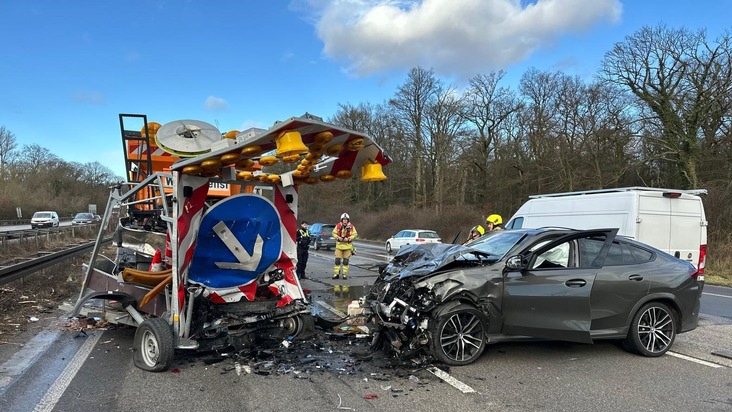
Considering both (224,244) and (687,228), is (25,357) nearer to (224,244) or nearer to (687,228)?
(224,244)

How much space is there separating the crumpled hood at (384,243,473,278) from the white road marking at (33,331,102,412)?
350 centimetres

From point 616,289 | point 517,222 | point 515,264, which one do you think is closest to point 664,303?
point 616,289

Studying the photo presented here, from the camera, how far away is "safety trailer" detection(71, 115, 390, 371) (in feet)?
15.8

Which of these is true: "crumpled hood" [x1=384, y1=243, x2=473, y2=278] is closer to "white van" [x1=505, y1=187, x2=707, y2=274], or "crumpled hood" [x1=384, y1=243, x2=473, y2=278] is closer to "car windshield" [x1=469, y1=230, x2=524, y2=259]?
"car windshield" [x1=469, y1=230, x2=524, y2=259]

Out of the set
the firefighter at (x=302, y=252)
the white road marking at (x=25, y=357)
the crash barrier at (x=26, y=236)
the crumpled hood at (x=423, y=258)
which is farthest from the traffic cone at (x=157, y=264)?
the crash barrier at (x=26, y=236)

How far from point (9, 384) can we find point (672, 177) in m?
29.6

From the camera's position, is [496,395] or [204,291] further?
[204,291]

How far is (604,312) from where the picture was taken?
543cm

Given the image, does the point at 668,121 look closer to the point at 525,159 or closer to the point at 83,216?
the point at 525,159

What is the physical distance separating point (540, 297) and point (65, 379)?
487cm

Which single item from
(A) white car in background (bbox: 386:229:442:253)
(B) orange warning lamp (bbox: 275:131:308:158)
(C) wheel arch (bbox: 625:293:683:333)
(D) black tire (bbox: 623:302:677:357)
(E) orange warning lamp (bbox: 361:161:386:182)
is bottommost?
(A) white car in background (bbox: 386:229:442:253)

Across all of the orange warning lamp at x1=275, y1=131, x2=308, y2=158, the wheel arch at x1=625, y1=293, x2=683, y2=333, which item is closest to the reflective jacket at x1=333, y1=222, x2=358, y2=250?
the wheel arch at x1=625, y1=293, x2=683, y2=333

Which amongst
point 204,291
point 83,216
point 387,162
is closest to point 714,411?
point 387,162

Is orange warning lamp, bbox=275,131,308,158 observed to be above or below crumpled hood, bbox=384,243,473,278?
above
